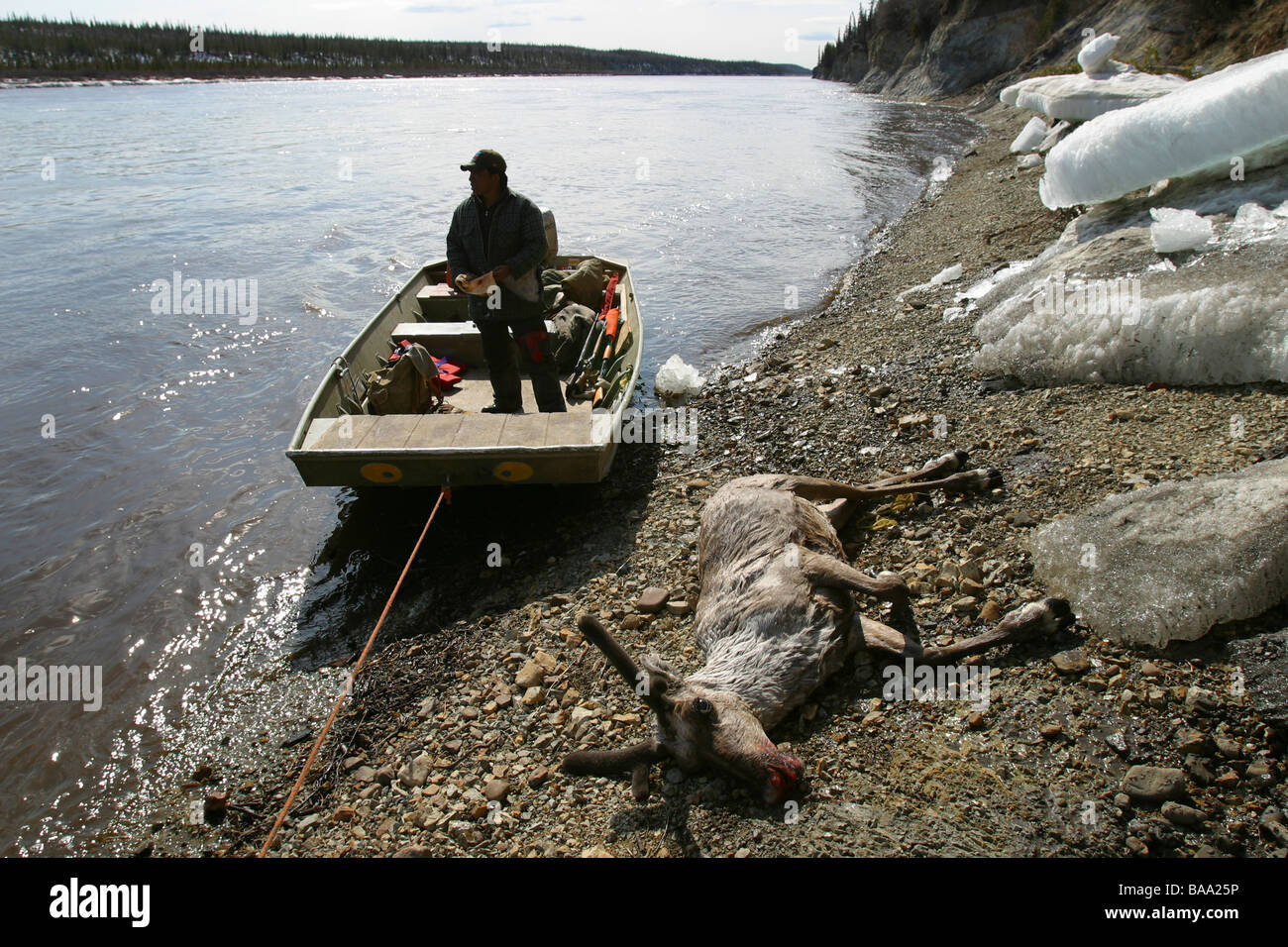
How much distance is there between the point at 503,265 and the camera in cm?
767

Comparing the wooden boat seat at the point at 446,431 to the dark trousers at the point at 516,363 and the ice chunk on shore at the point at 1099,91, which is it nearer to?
the dark trousers at the point at 516,363

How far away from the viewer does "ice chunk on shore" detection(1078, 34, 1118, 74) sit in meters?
14.5

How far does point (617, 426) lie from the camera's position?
7.85 m

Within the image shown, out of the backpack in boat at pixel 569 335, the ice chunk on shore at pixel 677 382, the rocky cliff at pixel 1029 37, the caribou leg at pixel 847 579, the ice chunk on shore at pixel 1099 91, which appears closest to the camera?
the caribou leg at pixel 847 579

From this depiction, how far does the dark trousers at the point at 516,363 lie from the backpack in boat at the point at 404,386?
2.64ft

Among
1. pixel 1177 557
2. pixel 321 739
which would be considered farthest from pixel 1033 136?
pixel 321 739

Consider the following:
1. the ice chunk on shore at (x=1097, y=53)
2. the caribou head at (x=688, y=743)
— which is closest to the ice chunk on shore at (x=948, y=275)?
the ice chunk on shore at (x=1097, y=53)

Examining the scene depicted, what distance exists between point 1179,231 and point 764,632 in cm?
642

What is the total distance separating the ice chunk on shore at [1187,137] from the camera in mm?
7652

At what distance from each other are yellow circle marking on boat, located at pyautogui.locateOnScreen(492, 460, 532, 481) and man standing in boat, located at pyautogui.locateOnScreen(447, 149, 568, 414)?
1628 millimetres

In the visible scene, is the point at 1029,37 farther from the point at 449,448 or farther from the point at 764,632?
the point at 764,632

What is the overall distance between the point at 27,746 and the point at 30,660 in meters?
1.26

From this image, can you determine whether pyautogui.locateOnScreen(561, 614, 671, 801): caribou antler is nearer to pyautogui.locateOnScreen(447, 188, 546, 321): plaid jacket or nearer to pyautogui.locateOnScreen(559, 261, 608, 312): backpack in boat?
pyautogui.locateOnScreen(447, 188, 546, 321): plaid jacket
